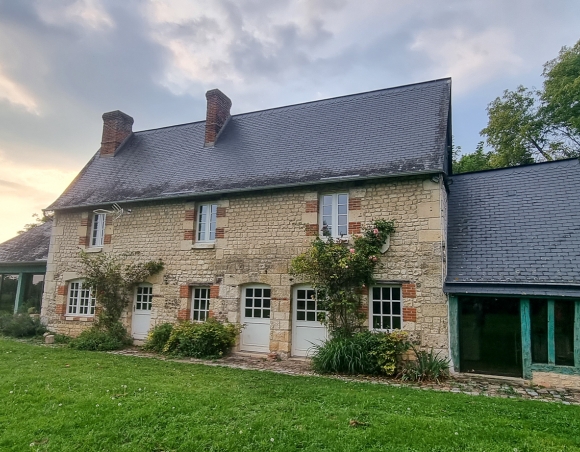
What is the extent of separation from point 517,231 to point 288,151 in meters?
5.87

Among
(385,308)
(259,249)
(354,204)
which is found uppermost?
(354,204)

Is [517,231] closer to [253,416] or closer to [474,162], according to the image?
[253,416]

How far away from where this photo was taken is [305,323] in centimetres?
891

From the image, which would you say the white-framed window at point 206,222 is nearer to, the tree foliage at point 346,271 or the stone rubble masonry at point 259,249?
the stone rubble masonry at point 259,249

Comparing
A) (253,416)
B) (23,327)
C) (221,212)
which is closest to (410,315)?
(253,416)

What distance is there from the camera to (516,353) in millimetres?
7188

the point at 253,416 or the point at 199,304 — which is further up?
the point at 199,304

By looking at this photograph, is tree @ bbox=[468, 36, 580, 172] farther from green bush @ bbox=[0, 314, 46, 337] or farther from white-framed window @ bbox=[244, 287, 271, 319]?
green bush @ bbox=[0, 314, 46, 337]

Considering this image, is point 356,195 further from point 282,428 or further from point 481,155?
point 481,155

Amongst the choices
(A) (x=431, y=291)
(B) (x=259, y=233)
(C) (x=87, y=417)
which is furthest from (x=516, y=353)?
(C) (x=87, y=417)

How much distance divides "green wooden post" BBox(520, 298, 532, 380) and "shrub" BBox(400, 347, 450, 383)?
1348mm

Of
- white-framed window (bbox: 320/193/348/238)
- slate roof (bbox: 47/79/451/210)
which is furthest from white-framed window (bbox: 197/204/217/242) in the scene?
white-framed window (bbox: 320/193/348/238)

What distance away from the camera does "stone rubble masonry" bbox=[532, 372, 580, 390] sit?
6.68 meters

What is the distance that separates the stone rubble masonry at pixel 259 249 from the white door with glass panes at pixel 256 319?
181 mm
